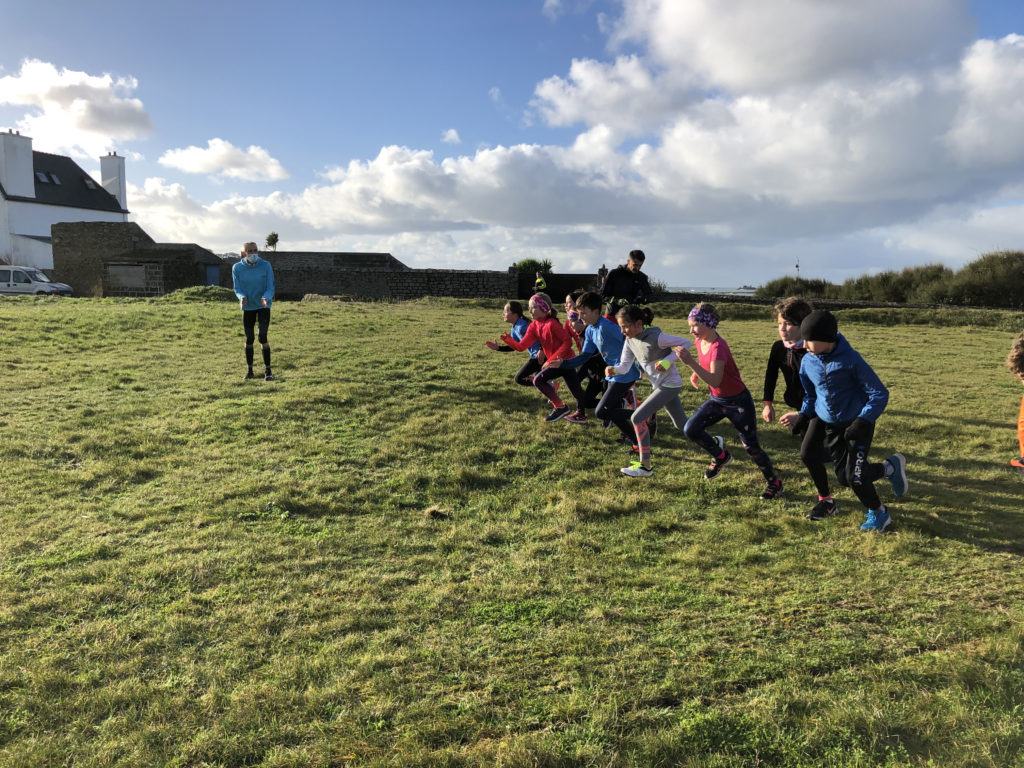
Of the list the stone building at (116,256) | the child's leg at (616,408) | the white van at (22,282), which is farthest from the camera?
the stone building at (116,256)

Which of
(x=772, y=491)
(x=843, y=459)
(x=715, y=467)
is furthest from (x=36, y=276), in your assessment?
(x=843, y=459)

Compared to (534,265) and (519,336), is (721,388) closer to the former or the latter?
(519,336)

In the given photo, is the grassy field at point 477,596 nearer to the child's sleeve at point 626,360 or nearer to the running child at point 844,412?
the running child at point 844,412

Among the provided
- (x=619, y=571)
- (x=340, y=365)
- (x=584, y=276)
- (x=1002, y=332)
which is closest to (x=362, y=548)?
(x=619, y=571)

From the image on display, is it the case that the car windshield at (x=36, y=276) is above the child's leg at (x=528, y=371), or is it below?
above

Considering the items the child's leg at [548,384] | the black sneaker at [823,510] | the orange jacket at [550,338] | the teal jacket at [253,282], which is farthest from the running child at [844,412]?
the teal jacket at [253,282]

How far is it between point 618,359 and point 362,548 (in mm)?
3524

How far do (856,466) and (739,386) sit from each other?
121 cm

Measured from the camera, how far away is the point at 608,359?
24.3ft

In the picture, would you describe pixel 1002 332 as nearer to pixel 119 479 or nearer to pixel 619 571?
pixel 619 571

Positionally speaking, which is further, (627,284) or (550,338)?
(627,284)

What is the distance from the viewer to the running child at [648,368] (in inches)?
247

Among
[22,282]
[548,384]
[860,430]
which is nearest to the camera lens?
[860,430]

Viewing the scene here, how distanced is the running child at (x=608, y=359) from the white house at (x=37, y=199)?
59.5 meters
